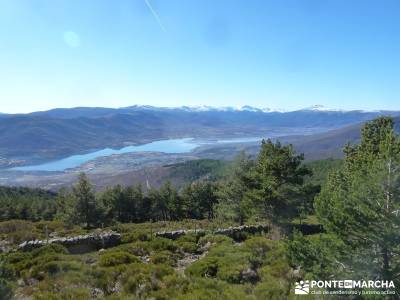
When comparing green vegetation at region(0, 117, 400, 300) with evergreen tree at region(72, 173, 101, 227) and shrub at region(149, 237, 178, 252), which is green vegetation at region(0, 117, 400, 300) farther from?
evergreen tree at region(72, 173, 101, 227)

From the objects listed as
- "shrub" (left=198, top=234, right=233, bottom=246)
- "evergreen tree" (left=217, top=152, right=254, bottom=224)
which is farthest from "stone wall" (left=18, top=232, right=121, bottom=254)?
"evergreen tree" (left=217, top=152, right=254, bottom=224)

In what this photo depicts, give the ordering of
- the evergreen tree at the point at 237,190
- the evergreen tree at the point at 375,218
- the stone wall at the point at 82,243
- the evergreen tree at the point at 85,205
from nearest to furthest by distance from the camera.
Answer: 1. the evergreen tree at the point at 375,218
2. the stone wall at the point at 82,243
3. the evergreen tree at the point at 237,190
4. the evergreen tree at the point at 85,205

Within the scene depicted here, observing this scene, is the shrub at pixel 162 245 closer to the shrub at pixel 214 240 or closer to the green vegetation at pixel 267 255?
the green vegetation at pixel 267 255

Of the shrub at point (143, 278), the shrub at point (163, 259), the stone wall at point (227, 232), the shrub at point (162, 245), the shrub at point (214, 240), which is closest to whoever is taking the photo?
the shrub at point (143, 278)

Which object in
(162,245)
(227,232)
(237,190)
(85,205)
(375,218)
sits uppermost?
(375,218)

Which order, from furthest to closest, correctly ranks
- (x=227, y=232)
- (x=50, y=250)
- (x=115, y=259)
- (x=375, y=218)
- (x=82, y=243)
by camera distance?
1. (x=227, y=232)
2. (x=82, y=243)
3. (x=50, y=250)
4. (x=115, y=259)
5. (x=375, y=218)

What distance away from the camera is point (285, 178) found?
2527 cm

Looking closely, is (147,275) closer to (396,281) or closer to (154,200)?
(396,281)

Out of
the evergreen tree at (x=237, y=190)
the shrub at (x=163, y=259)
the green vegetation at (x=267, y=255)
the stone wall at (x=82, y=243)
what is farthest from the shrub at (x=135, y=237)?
the evergreen tree at (x=237, y=190)

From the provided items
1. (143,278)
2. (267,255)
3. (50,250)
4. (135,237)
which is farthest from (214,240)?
(143,278)

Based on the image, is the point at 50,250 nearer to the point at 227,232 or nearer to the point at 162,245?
the point at 162,245

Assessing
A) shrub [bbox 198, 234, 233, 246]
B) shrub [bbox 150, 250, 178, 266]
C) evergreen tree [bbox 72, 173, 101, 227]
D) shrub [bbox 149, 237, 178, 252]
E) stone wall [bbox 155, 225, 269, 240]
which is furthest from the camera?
evergreen tree [bbox 72, 173, 101, 227]

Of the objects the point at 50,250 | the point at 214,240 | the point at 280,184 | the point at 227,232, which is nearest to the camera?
the point at 50,250

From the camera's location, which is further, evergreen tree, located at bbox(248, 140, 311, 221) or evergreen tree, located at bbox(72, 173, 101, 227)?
evergreen tree, located at bbox(72, 173, 101, 227)
